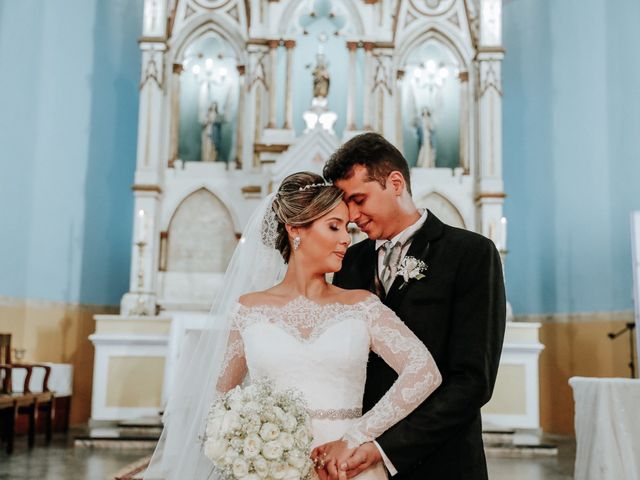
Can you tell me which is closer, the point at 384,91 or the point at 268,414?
the point at 268,414

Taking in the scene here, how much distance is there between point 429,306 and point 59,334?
22.7 feet

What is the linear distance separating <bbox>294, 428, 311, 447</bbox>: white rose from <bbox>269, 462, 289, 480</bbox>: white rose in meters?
0.07

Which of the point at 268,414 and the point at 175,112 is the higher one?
the point at 175,112

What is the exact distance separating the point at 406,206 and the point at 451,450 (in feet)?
2.42

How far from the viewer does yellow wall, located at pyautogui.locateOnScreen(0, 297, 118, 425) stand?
7.62 metres

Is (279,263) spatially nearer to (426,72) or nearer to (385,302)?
(385,302)

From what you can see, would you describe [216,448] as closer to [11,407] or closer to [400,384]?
[400,384]

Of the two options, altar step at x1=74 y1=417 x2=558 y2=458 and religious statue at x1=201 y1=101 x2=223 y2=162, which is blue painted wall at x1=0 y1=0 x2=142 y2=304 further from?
altar step at x1=74 y1=417 x2=558 y2=458

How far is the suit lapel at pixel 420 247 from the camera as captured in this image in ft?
7.22

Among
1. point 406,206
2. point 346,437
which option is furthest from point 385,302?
point 346,437

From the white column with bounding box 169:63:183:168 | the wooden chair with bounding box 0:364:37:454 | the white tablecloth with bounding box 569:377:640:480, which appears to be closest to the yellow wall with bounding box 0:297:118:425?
the wooden chair with bounding box 0:364:37:454

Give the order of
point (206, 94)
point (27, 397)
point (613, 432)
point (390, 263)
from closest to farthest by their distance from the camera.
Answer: point (390, 263) → point (613, 432) → point (27, 397) → point (206, 94)

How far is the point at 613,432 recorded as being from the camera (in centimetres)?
412

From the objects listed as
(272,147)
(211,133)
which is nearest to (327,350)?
(272,147)
